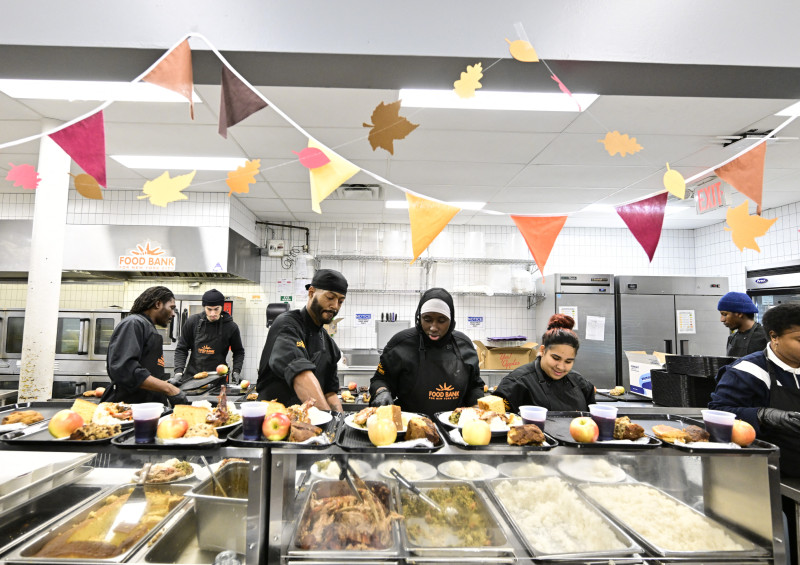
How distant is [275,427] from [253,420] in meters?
0.07

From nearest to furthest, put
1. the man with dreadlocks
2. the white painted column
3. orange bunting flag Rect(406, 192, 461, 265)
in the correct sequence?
orange bunting flag Rect(406, 192, 461, 265), the man with dreadlocks, the white painted column

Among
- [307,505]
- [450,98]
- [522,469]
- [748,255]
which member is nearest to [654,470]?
[522,469]

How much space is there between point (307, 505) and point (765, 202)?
6387 mm

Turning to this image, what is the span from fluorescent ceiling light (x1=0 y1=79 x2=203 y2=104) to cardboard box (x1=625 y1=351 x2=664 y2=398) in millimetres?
4601

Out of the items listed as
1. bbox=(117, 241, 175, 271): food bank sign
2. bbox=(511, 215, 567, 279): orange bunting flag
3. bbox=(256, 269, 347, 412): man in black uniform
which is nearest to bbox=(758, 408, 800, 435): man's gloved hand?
bbox=(511, 215, 567, 279): orange bunting flag

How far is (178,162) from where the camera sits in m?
4.24

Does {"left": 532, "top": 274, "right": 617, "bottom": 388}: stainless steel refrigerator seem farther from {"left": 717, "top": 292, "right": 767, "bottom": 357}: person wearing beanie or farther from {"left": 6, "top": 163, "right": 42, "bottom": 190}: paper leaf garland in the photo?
{"left": 6, "top": 163, "right": 42, "bottom": 190}: paper leaf garland

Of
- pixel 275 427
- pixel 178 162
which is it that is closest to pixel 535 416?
pixel 275 427

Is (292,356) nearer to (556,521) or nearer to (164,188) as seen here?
(164,188)

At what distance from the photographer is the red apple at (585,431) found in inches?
51.8

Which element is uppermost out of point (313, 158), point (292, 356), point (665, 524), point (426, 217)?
point (313, 158)

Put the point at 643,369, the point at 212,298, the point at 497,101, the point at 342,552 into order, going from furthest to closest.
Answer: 1. the point at 212,298
2. the point at 643,369
3. the point at 497,101
4. the point at 342,552

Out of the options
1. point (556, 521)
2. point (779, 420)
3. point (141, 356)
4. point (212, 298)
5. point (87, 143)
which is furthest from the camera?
point (212, 298)

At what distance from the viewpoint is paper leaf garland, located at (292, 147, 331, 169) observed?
6.60 feet
